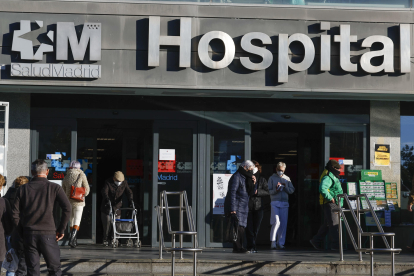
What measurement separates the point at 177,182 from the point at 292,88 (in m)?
3.02

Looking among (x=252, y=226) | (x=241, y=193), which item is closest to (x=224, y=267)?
(x=241, y=193)

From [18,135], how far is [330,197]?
6138 millimetres

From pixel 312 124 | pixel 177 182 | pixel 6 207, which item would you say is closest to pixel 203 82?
pixel 177 182

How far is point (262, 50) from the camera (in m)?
11.1

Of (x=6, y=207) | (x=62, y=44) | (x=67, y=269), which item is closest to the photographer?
(x=6, y=207)

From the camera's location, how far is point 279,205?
1198cm

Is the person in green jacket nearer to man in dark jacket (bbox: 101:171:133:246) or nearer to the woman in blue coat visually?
the woman in blue coat

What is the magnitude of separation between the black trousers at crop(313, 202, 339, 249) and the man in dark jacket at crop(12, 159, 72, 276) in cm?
566

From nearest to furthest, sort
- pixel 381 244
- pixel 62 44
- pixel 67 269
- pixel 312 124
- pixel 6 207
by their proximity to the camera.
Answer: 1. pixel 6 207
2. pixel 67 269
3. pixel 62 44
4. pixel 381 244
5. pixel 312 124

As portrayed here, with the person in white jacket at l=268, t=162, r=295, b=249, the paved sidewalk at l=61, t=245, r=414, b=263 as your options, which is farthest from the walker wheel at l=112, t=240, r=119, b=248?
the person in white jacket at l=268, t=162, r=295, b=249

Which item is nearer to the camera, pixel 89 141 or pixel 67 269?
pixel 67 269

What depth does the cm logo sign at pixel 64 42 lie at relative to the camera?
10.7 metres

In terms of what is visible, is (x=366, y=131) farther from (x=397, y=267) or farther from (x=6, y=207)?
(x=6, y=207)

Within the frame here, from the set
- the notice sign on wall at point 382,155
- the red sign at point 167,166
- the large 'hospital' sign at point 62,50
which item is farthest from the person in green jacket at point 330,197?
the large 'hospital' sign at point 62,50
